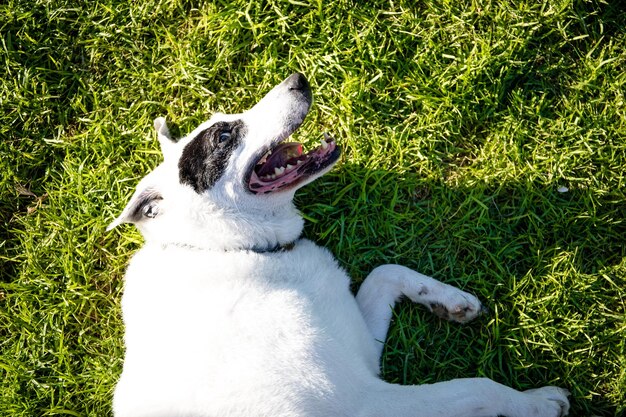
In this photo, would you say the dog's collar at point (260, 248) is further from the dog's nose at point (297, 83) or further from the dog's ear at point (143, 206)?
the dog's nose at point (297, 83)

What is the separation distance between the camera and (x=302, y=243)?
12.3ft

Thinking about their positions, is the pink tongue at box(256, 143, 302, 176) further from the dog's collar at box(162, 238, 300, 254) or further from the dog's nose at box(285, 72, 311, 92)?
the dog's collar at box(162, 238, 300, 254)

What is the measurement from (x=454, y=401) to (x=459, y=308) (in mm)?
771

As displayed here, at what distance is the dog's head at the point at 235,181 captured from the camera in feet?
10.9

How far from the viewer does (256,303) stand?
3.13 meters

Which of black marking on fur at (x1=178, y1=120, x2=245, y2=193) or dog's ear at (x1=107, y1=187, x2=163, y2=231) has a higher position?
black marking on fur at (x1=178, y1=120, x2=245, y2=193)

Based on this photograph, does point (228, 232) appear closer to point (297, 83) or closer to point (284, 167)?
point (284, 167)

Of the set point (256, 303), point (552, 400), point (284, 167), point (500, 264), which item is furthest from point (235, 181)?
point (552, 400)

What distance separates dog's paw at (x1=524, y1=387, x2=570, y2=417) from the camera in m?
3.43

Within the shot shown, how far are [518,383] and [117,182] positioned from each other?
3.37 m

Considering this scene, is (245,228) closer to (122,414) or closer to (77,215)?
(122,414)

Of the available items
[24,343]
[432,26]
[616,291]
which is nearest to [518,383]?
[616,291]

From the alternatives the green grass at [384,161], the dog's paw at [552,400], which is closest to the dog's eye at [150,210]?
the green grass at [384,161]

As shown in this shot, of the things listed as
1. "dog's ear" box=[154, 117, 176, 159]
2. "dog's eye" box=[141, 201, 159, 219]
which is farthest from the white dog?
"dog's ear" box=[154, 117, 176, 159]
